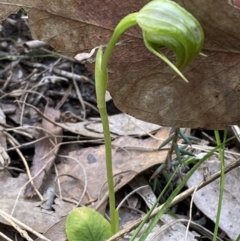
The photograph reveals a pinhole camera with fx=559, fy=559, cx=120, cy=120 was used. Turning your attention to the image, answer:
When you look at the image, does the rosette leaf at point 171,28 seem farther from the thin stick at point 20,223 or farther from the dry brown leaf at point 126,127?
the dry brown leaf at point 126,127

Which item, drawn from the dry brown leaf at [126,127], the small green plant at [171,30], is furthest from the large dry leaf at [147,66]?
the dry brown leaf at [126,127]

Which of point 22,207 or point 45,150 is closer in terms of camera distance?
point 22,207

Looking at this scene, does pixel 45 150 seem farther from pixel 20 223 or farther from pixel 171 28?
pixel 171 28

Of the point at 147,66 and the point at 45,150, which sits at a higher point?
the point at 147,66

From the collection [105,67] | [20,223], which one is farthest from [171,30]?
[20,223]

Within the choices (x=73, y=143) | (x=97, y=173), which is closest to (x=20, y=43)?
(x=73, y=143)

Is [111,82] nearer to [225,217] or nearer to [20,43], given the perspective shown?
[225,217]
